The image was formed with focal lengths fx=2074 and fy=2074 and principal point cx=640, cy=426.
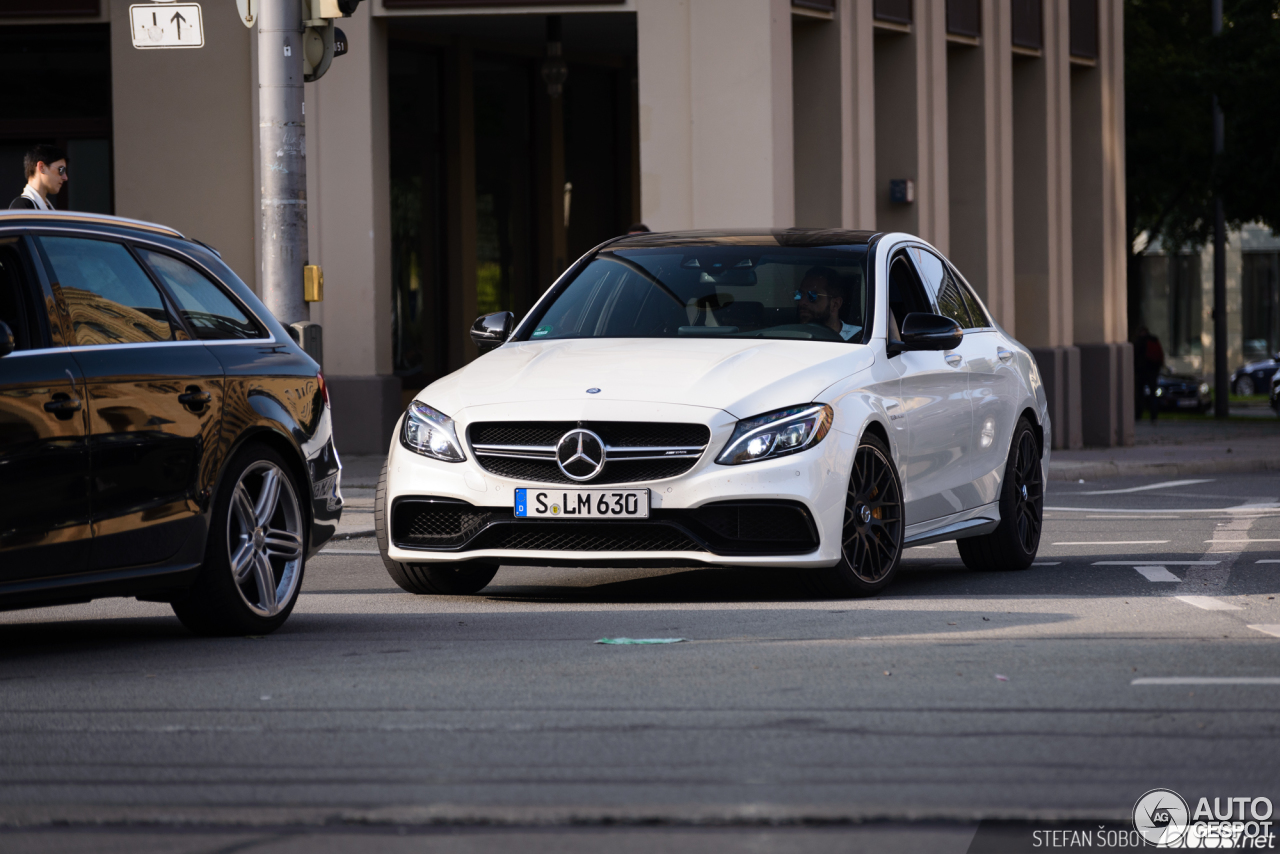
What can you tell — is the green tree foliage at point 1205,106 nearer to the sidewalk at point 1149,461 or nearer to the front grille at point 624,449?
the sidewalk at point 1149,461

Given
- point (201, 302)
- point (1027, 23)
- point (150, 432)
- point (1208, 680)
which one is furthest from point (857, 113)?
point (1208, 680)

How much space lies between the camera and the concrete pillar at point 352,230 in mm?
19781

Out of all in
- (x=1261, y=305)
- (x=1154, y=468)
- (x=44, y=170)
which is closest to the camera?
(x=44, y=170)

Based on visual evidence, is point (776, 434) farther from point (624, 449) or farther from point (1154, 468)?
point (1154, 468)

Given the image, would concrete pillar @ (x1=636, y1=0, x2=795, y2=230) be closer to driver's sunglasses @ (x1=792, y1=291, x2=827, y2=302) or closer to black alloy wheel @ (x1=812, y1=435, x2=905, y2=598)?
driver's sunglasses @ (x1=792, y1=291, x2=827, y2=302)

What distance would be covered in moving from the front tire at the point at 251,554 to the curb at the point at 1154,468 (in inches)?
545

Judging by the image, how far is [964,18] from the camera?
24641 mm

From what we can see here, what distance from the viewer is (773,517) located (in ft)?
27.6

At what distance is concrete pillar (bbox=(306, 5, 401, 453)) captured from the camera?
19781 mm

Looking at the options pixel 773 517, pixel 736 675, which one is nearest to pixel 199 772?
pixel 736 675

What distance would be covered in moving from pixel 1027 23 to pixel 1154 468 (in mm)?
7156

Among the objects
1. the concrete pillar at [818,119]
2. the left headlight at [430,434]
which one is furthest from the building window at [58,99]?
the left headlight at [430,434]

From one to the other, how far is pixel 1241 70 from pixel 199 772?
3367 cm
